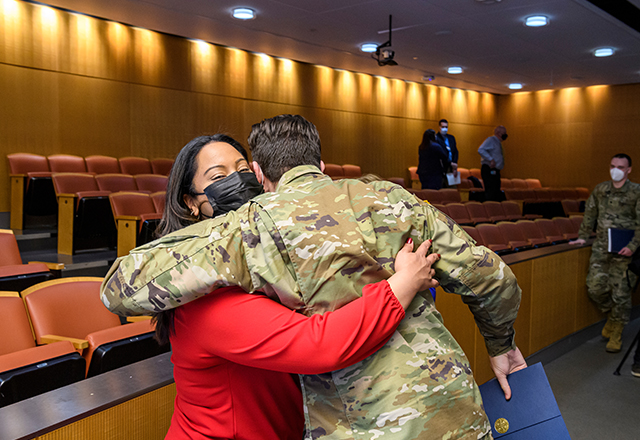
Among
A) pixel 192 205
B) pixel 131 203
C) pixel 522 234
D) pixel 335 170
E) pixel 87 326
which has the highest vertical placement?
pixel 335 170

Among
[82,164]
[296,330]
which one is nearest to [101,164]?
[82,164]

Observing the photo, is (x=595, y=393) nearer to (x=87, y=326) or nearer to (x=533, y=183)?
(x=87, y=326)

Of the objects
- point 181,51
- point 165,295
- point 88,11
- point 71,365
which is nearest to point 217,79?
point 181,51

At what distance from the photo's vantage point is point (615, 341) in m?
4.29

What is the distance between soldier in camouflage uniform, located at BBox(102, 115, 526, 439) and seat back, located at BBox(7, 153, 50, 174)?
669 centimetres

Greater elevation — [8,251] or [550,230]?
[8,251]

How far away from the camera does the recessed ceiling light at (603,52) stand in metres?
8.90

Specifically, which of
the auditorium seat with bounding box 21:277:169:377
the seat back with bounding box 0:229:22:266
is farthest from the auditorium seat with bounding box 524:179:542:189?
the auditorium seat with bounding box 21:277:169:377

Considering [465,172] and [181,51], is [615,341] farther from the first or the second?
[465,172]

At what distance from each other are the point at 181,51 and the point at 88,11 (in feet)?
5.63

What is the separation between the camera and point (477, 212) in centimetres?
717

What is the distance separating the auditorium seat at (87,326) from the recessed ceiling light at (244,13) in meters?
5.24

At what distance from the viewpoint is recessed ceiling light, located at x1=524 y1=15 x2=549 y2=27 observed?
703 centimetres

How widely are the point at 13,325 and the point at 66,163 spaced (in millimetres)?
5483
